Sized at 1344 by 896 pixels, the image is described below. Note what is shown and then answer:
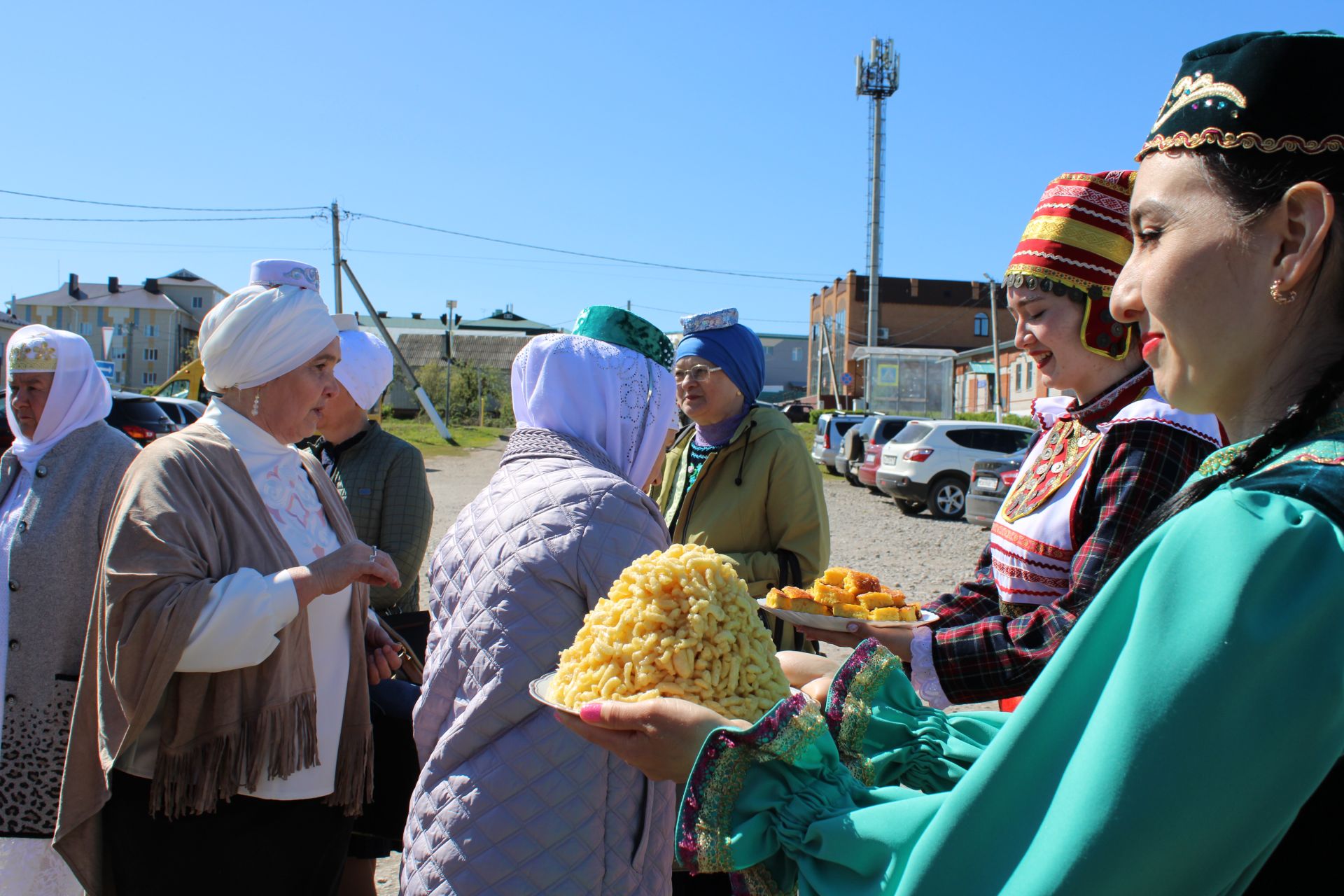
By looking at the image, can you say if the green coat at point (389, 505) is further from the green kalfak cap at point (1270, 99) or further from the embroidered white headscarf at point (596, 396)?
the green kalfak cap at point (1270, 99)

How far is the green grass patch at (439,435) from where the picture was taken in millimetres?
33312

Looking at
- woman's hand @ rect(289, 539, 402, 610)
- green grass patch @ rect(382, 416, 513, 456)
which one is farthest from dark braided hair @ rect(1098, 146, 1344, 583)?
green grass patch @ rect(382, 416, 513, 456)

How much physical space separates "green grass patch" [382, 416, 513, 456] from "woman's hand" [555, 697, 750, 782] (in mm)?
27831

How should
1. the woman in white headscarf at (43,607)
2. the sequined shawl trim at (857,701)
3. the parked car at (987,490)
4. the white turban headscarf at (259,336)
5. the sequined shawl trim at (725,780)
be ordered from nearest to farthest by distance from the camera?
the sequined shawl trim at (725,780) → the sequined shawl trim at (857,701) → the white turban headscarf at (259,336) → the woman in white headscarf at (43,607) → the parked car at (987,490)

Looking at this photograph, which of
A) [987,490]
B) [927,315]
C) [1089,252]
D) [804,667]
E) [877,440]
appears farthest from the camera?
[927,315]

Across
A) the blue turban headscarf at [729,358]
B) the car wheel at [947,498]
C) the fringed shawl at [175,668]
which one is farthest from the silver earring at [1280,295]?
the car wheel at [947,498]

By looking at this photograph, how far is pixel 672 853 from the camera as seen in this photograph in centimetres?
240

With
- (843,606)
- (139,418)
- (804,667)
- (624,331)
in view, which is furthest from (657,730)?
(139,418)

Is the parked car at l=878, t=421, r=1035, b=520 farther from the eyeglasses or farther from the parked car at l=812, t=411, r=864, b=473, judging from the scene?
the eyeglasses

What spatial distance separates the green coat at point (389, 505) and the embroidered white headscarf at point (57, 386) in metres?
1.09

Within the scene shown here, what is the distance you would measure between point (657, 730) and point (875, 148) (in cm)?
4544

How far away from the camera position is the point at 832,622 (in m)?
2.73

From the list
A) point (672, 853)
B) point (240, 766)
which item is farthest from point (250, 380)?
point (672, 853)

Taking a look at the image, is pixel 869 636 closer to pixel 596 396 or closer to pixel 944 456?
pixel 596 396
